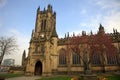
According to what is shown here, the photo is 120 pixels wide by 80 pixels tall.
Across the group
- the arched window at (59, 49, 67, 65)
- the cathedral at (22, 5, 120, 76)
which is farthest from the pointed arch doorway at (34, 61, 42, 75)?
the arched window at (59, 49, 67, 65)

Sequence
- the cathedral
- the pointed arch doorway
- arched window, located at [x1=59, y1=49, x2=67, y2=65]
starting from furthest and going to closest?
arched window, located at [x1=59, y1=49, x2=67, y2=65], the pointed arch doorway, the cathedral

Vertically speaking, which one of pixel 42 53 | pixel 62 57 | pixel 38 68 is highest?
pixel 42 53

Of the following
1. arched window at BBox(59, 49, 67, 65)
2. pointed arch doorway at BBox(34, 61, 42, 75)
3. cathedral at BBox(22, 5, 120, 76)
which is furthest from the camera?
arched window at BBox(59, 49, 67, 65)

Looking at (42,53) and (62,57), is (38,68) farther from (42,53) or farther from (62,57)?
(62,57)

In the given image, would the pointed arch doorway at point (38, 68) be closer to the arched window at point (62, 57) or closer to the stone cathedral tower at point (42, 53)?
the stone cathedral tower at point (42, 53)

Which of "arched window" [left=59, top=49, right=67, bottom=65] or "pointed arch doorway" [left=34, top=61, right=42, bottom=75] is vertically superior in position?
"arched window" [left=59, top=49, right=67, bottom=65]

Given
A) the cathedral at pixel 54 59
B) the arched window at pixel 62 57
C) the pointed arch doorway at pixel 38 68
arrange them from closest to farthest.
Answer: the cathedral at pixel 54 59 < the pointed arch doorway at pixel 38 68 < the arched window at pixel 62 57

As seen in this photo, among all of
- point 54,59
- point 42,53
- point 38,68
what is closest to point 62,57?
point 54,59

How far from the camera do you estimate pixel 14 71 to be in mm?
52344

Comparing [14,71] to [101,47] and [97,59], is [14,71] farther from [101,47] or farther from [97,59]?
[101,47]

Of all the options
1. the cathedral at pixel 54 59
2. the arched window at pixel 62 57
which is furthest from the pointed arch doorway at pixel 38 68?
the arched window at pixel 62 57

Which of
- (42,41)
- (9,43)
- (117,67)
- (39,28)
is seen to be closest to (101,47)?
(117,67)

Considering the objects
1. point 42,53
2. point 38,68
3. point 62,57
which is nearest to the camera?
point 42,53

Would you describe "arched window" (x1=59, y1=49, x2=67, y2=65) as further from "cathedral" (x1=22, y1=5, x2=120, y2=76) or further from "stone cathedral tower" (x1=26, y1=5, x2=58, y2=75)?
"stone cathedral tower" (x1=26, y1=5, x2=58, y2=75)
